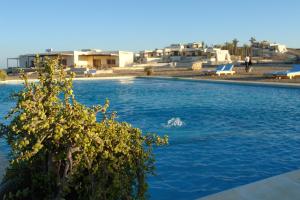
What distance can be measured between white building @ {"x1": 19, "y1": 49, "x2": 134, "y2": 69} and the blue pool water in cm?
2866

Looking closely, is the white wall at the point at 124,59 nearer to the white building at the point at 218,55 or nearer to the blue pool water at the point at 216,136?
the white building at the point at 218,55

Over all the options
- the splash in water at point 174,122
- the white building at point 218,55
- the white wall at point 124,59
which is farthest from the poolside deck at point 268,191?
the white building at point 218,55

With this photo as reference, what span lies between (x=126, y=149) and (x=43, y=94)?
2.99ft

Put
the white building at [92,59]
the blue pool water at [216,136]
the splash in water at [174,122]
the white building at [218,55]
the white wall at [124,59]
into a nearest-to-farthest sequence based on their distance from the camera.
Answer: the blue pool water at [216,136] → the splash in water at [174,122] → the white building at [92,59] → the white wall at [124,59] → the white building at [218,55]

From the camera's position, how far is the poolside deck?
4508mm

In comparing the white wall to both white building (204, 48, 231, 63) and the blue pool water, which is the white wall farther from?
the blue pool water

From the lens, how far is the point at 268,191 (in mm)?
4711

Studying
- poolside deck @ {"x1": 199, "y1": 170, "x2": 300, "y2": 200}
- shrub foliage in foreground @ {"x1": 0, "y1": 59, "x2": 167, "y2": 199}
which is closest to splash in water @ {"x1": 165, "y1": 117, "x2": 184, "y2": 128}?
poolside deck @ {"x1": 199, "y1": 170, "x2": 300, "y2": 200}

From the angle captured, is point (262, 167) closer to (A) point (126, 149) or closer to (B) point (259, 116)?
(A) point (126, 149)

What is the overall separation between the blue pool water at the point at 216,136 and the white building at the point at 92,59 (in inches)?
1129

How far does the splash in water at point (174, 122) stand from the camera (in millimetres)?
11213

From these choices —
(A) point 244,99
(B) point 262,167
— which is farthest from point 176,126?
(A) point 244,99

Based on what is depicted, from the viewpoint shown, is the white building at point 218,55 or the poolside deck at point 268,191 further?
the white building at point 218,55

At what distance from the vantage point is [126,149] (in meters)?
3.32
